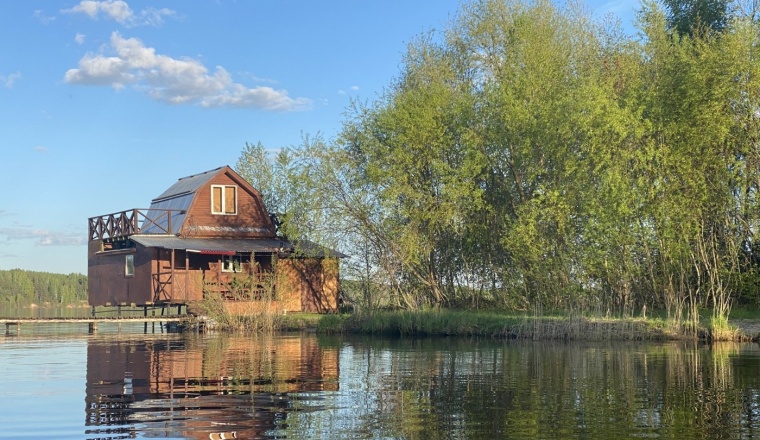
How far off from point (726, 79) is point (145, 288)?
29349mm

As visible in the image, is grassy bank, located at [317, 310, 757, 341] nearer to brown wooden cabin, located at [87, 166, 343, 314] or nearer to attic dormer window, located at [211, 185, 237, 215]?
brown wooden cabin, located at [87, 166, 343, 314]

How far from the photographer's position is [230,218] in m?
49.6

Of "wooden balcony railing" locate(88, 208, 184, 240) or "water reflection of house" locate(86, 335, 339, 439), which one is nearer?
"water reflection of house" locate(86, 335, 339, 439)

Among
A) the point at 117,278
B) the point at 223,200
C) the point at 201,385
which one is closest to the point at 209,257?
the point at 223,200

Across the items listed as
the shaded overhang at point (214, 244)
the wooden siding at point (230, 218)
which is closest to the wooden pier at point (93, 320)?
the shaded overhang at point (214, 244)

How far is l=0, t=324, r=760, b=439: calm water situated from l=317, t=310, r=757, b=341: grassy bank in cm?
196

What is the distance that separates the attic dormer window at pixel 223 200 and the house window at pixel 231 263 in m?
3.07

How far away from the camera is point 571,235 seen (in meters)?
36.1

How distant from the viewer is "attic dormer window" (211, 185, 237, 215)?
49.3 metres

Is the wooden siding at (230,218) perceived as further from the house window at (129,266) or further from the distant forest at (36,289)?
the distant forest at (36,289)

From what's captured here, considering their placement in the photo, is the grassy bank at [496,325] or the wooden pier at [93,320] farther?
the wooden pier at [93,320]

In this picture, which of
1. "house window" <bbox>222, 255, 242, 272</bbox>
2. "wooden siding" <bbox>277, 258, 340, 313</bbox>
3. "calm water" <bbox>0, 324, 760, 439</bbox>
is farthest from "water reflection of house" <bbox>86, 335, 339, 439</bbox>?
"wooden siding" <bbox>277, 258, 340, 313</bbox>

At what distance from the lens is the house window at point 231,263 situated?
47.2 metres

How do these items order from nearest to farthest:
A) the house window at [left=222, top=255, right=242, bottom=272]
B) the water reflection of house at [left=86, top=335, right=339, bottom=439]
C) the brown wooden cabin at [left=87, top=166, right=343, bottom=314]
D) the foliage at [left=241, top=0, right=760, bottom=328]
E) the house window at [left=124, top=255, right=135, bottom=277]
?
1. the water reflection of house at [left=86, top=335, right=339, bottom=439]
2. the foliage at [left=241, top=0, right=760, bottom=328]
3. the brown wooden cabin at [left=87, top=166, right=343, bottom=314]
4. the house window at [left=222, top=255, right=242, bottom=272]
5. the house window at [left=124, top=255, right=135, bottom=277]
